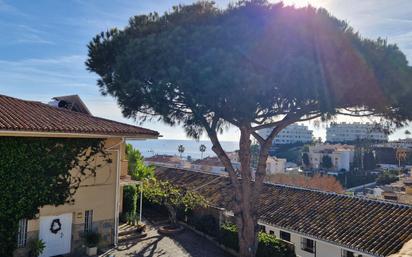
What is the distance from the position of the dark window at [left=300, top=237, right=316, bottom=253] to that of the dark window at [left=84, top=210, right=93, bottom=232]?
1289 cm

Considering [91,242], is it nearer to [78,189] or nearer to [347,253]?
[78,189]

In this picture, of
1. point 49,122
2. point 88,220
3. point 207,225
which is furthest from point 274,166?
point 49,122

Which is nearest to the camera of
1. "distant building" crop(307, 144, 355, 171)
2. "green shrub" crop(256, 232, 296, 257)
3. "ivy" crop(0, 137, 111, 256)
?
"ivy" crop(0, 137, 111, 256)

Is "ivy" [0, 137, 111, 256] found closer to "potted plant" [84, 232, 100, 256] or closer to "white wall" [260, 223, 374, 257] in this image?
"potted plant" [84, 232, 100, 256]

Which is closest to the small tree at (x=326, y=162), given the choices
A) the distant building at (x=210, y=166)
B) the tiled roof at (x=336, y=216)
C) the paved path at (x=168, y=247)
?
the distant building at (x=210, y=166)

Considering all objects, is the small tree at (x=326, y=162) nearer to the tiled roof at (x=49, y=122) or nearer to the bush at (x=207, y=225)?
the bush at (x=207, y=225)

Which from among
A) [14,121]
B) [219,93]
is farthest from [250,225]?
[14,121]

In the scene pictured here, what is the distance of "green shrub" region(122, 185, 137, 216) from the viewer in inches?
878

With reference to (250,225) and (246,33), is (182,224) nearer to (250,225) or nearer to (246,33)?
(250,225)

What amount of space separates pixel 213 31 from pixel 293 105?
426cm

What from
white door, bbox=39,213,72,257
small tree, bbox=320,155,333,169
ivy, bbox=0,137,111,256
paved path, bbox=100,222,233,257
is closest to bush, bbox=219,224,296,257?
paved path, bbox=100,222,233,257

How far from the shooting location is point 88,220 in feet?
51.7

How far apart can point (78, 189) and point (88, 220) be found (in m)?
1.62

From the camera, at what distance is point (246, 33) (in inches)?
536
